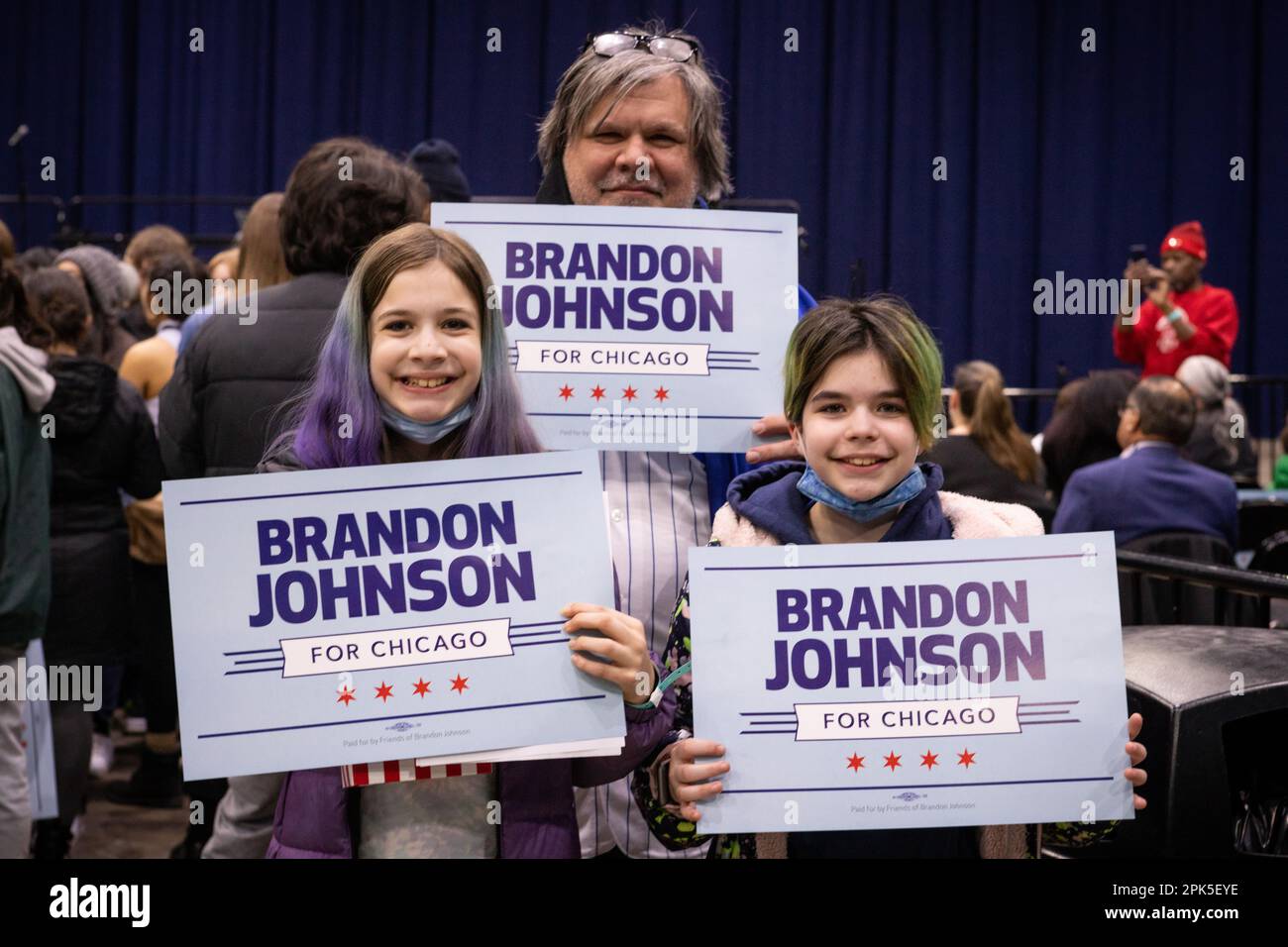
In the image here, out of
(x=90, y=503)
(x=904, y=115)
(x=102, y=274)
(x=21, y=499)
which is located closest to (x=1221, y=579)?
(x=21, y=499)

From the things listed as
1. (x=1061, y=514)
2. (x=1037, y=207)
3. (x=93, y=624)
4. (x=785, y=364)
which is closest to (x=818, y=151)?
(x=1037, y=207)

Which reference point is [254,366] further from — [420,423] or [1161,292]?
[1161,292]

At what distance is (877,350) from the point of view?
5.57ft

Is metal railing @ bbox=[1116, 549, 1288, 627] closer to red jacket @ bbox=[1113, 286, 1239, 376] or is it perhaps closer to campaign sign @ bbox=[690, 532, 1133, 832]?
campaign sign @ bbox=[690, 532, 1133, 832]

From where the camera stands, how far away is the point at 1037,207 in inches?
332

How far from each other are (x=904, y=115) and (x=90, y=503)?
549 cm

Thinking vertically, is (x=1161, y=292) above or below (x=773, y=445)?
above

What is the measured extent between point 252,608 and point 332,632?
3.8 inches

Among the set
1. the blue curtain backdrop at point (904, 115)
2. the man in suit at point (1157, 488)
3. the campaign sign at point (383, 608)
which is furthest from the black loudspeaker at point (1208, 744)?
the blue curtain backdrop at point (904, 115)

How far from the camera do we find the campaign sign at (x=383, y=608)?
5.34 ft

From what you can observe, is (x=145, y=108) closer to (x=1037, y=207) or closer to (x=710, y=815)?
(x=1037, y=207)

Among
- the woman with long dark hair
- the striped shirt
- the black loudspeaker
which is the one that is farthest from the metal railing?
the woman with long dark hair

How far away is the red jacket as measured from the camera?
747 cm
